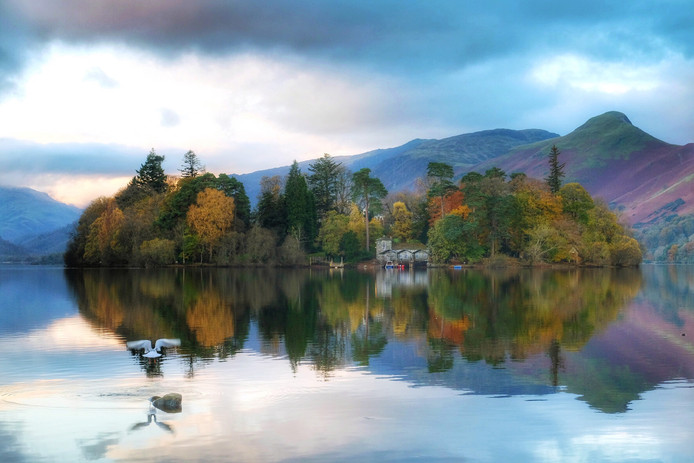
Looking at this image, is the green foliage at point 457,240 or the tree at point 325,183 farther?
the tree at point 325,183

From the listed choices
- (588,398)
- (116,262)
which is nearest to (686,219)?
(116,262)

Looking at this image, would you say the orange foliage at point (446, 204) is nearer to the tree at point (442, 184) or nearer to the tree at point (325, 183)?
the tree at point (442, 184)

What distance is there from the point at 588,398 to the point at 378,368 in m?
5.54

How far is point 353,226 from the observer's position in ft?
337

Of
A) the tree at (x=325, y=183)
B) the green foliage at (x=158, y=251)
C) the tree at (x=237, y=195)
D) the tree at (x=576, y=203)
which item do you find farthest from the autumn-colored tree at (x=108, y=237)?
the tree at (x=576, y=203)

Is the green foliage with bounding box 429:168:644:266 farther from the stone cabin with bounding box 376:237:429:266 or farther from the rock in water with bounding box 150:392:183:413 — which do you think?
the rock in water with bounding box 150:392:183:413

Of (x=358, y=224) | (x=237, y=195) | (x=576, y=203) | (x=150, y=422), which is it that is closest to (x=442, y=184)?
(x=358, y=224)

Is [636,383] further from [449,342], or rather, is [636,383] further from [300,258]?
[300,258]

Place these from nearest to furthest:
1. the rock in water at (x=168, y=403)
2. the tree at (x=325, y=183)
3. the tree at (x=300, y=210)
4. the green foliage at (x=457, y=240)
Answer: the rock in water at (x=168, y=403) < the green foliage at (x=457, y=240) < the tree at (x=300, y=210) < the tree at (x=325, y=183)

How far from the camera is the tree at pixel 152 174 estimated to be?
11300 centimetres

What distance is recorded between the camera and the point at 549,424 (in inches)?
448

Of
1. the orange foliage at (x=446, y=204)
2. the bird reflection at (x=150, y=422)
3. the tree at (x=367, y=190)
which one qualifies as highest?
the tree at (x=367, y=190)

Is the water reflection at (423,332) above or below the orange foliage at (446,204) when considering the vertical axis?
below

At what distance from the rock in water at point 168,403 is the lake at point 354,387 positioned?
0.16 meters
